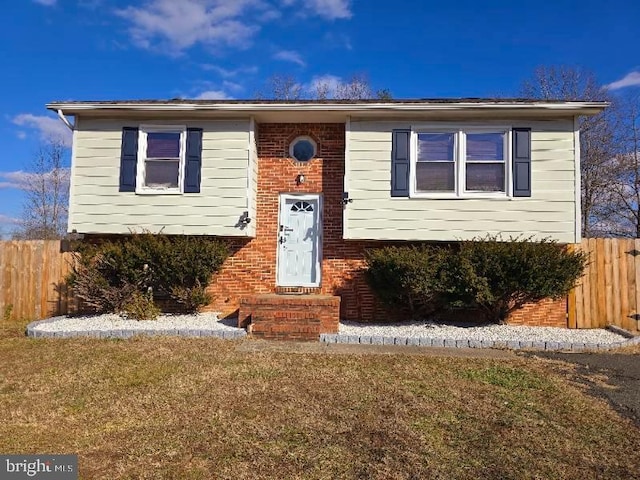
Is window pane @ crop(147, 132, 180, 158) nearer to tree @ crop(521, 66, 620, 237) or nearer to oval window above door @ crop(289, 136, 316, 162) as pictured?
oval window above door @ crop(289, 136, 316, 162)

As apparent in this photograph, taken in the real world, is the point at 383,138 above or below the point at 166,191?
above

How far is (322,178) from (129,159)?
13.0 ft

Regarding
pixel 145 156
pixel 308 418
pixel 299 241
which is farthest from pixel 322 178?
pixel 308 418

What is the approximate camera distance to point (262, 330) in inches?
288

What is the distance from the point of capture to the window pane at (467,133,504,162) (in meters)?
8.61

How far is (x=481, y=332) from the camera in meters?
7.64

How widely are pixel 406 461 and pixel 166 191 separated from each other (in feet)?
24.3

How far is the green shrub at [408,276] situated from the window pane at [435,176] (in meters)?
1.19

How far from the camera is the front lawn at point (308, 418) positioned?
3031mm

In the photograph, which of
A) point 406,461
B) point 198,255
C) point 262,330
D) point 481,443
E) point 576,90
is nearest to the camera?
point 406,461

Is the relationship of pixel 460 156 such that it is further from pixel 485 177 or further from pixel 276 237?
pixel 276 237

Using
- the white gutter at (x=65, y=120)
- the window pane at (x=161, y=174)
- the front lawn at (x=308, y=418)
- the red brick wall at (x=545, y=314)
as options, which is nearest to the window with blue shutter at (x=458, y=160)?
the red brick wall at (x=545, y=314)

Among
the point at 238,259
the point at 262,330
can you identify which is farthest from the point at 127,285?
the point at 262,330

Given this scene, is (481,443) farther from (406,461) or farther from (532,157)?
(532,157)
